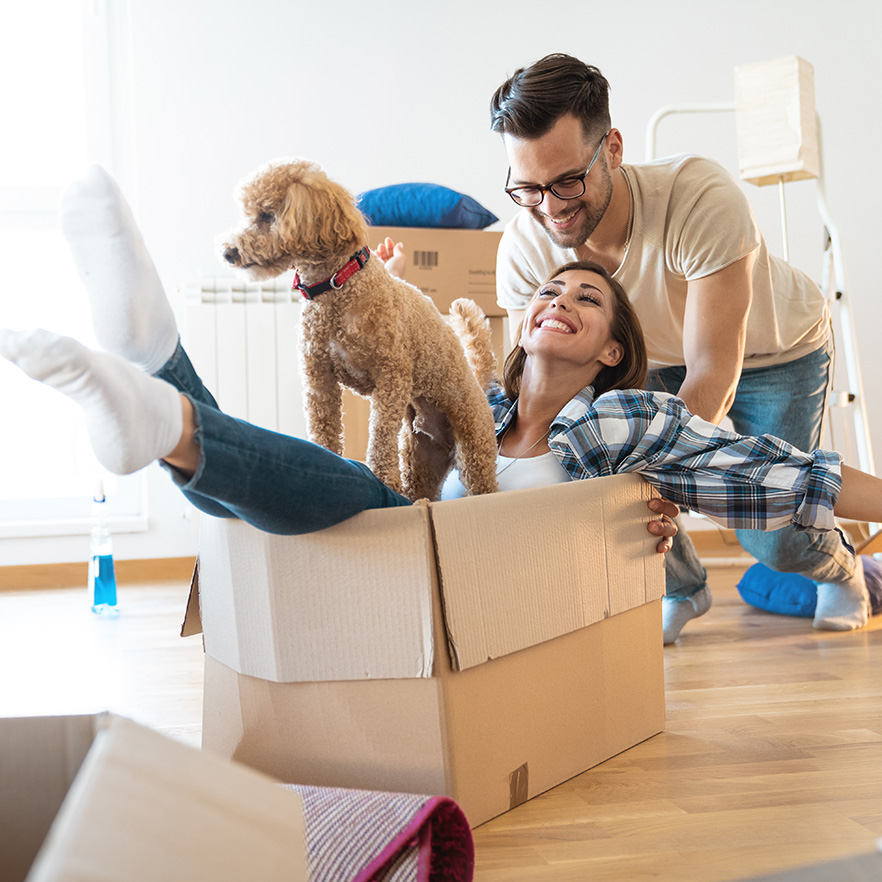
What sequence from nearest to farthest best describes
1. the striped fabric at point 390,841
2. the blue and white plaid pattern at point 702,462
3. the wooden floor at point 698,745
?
the striped fabric at point 390,841 → the wooden floor at point 698,745 → the blue and white plaid pattern at point 702,462

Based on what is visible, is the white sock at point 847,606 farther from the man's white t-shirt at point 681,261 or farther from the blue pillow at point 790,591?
the man's white t-shirt at point 681,261

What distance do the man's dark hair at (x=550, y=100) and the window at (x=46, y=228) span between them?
1.94m

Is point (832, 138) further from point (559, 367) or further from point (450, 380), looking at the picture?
point (450, 380)

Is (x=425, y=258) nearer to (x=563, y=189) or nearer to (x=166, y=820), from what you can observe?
(x=563, y=189)

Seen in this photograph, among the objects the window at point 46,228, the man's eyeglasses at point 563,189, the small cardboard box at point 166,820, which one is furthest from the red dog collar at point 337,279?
the window at point 46,228

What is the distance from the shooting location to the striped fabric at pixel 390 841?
834 mm

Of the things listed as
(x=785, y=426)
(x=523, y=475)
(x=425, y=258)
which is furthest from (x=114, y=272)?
(x=785, y=426)

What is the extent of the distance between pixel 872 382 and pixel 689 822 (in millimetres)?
2572

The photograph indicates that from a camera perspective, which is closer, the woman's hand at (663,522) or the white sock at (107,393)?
the white sock at (107,393)

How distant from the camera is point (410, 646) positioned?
958mm

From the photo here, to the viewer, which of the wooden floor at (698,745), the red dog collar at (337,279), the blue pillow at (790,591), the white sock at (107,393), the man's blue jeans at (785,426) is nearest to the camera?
the white sock at (107,393)

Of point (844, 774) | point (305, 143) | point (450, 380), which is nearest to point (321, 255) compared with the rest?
point (450, 380)

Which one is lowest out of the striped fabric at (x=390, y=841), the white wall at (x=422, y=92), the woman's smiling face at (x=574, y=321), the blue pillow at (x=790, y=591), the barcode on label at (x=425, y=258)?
the blue pillow at (x=790, y=591)

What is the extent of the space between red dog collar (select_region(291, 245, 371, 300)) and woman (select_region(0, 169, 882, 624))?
6.8 inches
